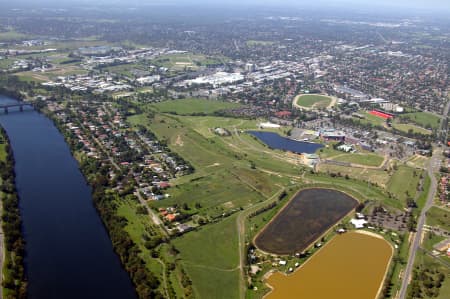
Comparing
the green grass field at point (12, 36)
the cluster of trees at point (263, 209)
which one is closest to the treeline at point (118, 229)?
the cluster of trees at point (263, 209)

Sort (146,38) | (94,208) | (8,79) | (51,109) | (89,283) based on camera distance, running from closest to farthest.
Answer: (89,283) < (94,208) < (51,109) < (8,79) < (146,38)

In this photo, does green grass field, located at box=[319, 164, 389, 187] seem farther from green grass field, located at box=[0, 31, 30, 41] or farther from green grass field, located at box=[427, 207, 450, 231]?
green grass field, located at box=[0, 31, 30, 41]

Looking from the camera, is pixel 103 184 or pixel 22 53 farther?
pixel 22 53

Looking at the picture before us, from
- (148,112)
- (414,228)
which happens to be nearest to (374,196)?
→ (414,228)

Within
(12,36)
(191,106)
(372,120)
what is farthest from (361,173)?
(12,36)

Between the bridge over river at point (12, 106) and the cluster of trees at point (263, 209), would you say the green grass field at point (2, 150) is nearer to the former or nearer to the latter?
the bridge over river at point (12, 106)

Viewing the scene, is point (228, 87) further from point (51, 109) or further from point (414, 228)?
point (414, 228)

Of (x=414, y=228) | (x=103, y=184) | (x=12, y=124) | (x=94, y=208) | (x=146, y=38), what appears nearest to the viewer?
(x=414, y=228)
